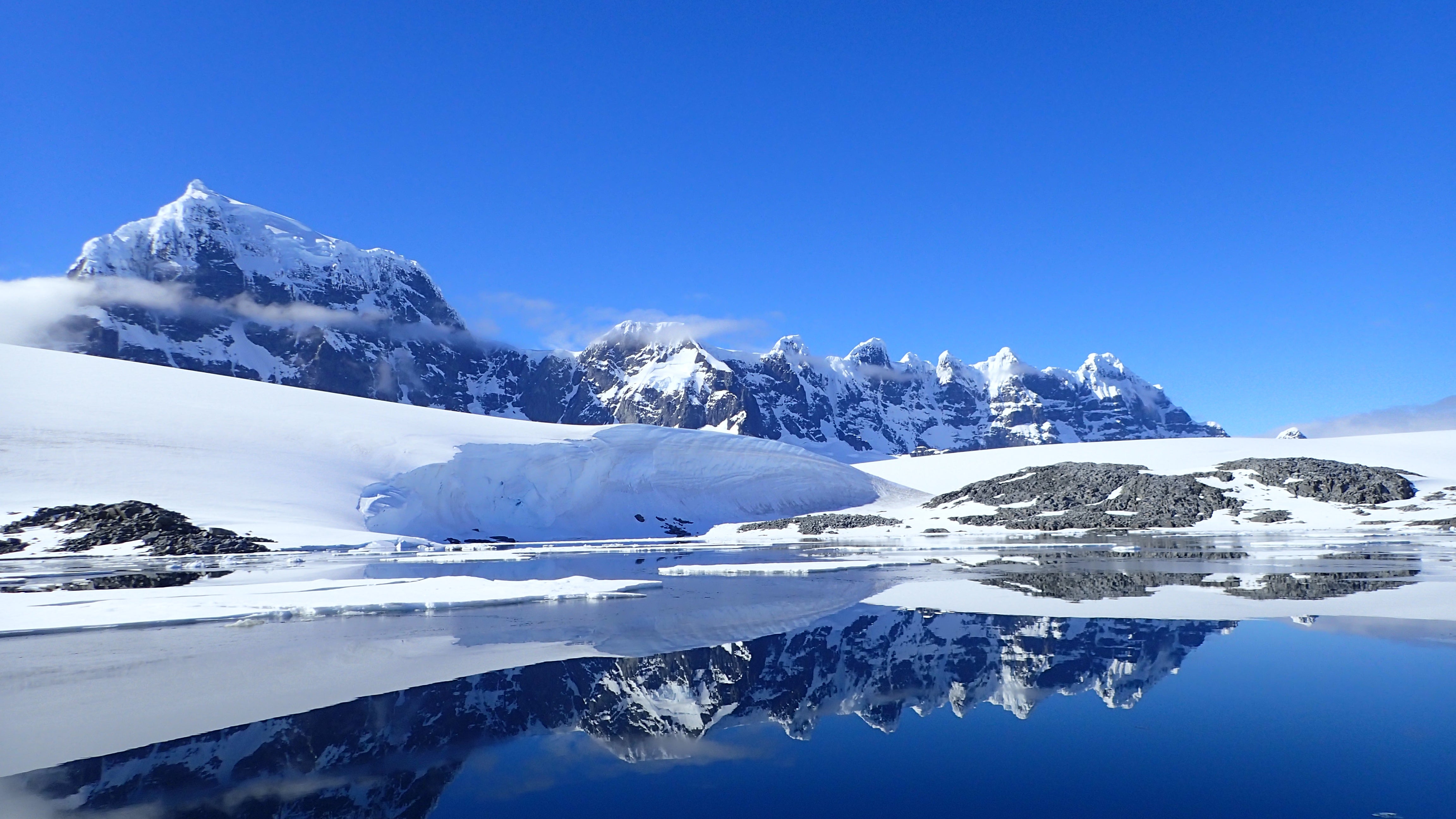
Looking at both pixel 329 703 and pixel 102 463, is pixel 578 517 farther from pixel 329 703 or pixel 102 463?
pixel 329 703

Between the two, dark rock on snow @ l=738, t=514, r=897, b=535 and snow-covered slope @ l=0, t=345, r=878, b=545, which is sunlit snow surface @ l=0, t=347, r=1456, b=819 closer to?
snow-covered slope @ l=0, t=345, r=878, b=545

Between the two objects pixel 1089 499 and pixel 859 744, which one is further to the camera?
pixel 1089 499

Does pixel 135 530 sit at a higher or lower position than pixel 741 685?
higher

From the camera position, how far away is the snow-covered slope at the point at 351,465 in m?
35.1

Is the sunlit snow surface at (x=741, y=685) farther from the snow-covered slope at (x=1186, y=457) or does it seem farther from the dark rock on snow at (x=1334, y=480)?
the snow-covered slope at (x=1186, y=457)

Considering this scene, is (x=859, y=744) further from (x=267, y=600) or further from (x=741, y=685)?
(x=267, y=600)

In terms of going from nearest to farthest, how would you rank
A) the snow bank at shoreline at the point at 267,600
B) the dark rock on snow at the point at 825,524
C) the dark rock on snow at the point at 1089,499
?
the snow bank at shoreline at the point at 267,600 → the dark rock on snow at the point at 1089,499 → the dark rock on snow at the point at 825,524

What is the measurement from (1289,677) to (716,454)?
164 ft

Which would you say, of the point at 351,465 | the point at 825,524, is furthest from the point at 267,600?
the point at 825,524

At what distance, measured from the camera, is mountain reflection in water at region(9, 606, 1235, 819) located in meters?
5.13

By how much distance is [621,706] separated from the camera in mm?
7227

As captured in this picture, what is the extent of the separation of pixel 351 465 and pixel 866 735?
4206cm

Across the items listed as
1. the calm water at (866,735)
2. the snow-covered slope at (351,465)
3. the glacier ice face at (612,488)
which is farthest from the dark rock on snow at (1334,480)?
the calm water at (866,735)

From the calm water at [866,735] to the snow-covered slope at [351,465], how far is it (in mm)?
28831
